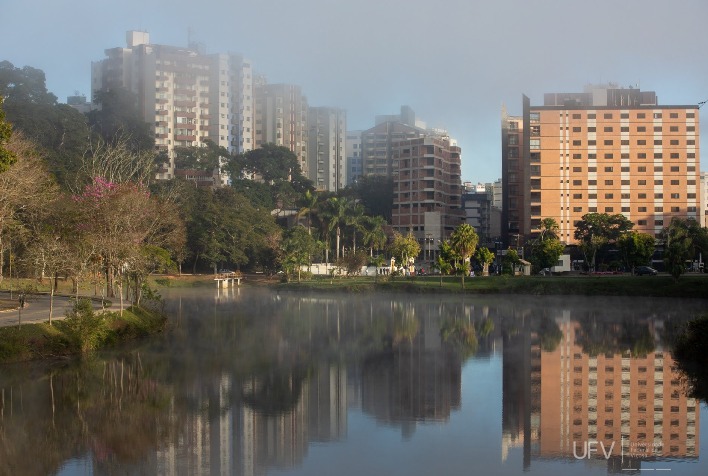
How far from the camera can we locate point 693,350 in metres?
31.2

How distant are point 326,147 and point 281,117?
17.0m

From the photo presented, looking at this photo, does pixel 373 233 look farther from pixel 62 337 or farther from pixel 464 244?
pixel 62 337

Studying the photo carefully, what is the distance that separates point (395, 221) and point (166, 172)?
41382 millimetres

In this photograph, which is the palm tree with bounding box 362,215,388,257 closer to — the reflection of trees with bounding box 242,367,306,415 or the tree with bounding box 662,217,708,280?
the tree with bounding box 662,217,708,280

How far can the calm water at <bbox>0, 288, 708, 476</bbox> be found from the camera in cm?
1669

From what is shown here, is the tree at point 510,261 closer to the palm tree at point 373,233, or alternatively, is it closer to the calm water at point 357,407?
the palm tree at point 373,233

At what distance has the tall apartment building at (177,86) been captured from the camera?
14375 centimetres

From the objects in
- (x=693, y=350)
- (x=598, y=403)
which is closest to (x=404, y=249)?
(x=693, y=350)

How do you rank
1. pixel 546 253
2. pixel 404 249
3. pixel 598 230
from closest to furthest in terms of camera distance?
pixel 546 253
pixel 598 230
pixel 404 249

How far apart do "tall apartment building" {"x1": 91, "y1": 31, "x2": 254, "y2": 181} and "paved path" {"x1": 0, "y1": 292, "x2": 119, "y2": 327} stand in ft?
300

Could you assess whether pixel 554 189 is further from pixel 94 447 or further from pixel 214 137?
pixel 94 447

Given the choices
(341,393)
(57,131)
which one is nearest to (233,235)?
(57,131)

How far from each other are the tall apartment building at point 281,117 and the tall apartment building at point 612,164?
222ft

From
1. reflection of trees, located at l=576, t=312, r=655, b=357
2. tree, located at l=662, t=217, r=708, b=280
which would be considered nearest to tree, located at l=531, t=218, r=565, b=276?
tree, located at l=662, t=217, r=708, b=280
